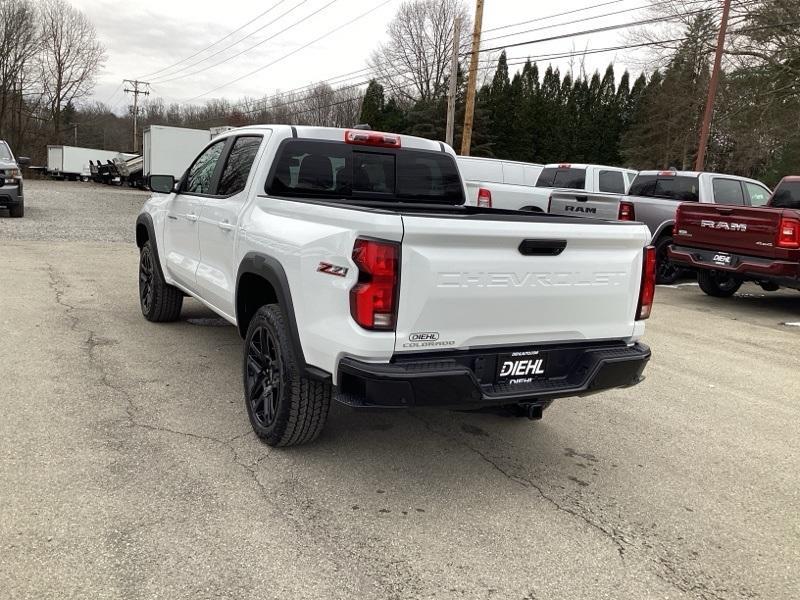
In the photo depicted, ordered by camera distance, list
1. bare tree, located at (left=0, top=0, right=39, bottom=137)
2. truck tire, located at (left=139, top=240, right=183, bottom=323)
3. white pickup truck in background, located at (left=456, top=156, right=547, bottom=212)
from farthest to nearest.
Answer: bare tree, located at (left=0, top=0, right=39, bottom=137) → white pickup truck in background, located at (left=456, top=156, right=547, bottom=212) → truck tire, located at (left=139, top=240, right=183, bottom=323)

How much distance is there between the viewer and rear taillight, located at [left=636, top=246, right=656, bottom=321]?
357cm

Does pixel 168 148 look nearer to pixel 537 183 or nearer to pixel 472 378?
pixel 537 183

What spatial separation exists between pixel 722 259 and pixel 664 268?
2.60m

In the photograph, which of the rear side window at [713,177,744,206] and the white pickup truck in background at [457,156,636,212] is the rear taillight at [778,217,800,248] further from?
the white pickup truck in background at [457,156,636,212]

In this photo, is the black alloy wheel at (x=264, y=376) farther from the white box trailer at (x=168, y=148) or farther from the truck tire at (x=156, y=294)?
the white box trailer at (x=168, y=148)

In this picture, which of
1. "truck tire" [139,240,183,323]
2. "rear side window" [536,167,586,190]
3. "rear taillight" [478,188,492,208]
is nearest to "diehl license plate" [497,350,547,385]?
"truck tire" [139,240,183,323]

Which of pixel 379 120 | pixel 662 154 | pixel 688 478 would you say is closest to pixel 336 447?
pixel 688 478

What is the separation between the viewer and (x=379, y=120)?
2019 inches

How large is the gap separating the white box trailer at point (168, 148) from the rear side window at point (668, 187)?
23839 millimetres

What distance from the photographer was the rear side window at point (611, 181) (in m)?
13.5

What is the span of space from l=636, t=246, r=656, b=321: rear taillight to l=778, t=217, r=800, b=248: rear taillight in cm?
588

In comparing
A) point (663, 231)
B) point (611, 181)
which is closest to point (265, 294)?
point (663, 231)

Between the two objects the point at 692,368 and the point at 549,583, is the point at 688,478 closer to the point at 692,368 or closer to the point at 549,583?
the point at 549,583

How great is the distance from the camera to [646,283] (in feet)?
11.9
